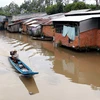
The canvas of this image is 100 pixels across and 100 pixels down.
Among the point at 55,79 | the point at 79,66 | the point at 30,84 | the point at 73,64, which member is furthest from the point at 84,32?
the point at 30,84

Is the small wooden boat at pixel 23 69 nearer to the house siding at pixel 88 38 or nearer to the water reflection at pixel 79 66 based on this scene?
the water reflection at pixel 79 66

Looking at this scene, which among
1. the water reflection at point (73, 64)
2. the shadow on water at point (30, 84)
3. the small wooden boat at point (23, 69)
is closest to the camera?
the shadow on water at point (30, 84)

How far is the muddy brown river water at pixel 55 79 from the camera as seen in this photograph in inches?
336

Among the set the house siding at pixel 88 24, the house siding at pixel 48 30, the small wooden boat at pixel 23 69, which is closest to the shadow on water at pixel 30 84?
the small wooden boat at pixel 23 69

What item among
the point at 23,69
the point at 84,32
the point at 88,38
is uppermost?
the point at 84,32

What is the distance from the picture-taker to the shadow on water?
909 centimetres

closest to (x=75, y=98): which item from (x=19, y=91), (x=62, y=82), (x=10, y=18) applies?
(x=62, y=82)

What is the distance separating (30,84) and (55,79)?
1422 mm

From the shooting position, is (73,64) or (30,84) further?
(73,64)

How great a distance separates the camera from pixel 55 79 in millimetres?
10453

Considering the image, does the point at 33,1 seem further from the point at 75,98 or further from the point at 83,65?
the point at 75,98

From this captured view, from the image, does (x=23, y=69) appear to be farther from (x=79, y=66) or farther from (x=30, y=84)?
(x=79, y=66)

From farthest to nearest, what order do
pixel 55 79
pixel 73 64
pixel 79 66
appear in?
pixel 73 64, pixel 79 66, pixel 55 79

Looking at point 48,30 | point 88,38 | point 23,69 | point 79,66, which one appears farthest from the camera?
point 48,30
